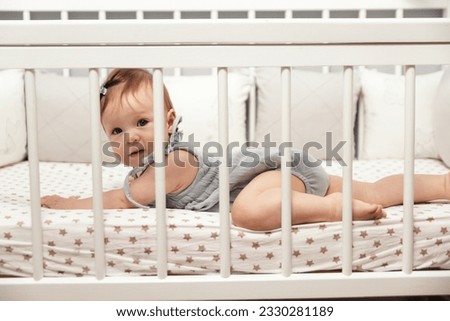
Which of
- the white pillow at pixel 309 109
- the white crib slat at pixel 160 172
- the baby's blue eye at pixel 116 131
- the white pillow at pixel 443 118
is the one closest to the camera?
the white crib slat at pixel 160 172

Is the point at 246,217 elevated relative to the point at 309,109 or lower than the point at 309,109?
lower

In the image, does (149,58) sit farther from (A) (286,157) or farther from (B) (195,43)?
(A) (286,157)

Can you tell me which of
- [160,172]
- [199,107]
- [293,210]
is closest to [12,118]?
[199,107]

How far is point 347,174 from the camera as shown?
1.00 m

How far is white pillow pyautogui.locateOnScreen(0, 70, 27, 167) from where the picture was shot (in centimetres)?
165

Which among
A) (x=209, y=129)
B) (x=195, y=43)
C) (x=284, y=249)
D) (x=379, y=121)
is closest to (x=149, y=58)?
(x=195, y=43)

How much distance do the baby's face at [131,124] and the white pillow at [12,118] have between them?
595 millimetres

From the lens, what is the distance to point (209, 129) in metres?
1.73

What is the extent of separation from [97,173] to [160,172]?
0.32ft

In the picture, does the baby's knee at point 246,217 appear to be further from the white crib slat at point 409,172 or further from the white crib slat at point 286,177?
the white crib slat at point 409,172

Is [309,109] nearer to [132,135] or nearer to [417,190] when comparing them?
[417,190]

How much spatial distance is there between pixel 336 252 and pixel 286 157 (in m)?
0.20

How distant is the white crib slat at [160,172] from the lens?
37.8 inches

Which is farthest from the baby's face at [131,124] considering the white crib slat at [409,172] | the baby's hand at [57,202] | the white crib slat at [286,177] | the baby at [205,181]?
the white crib slat at [409,172]
